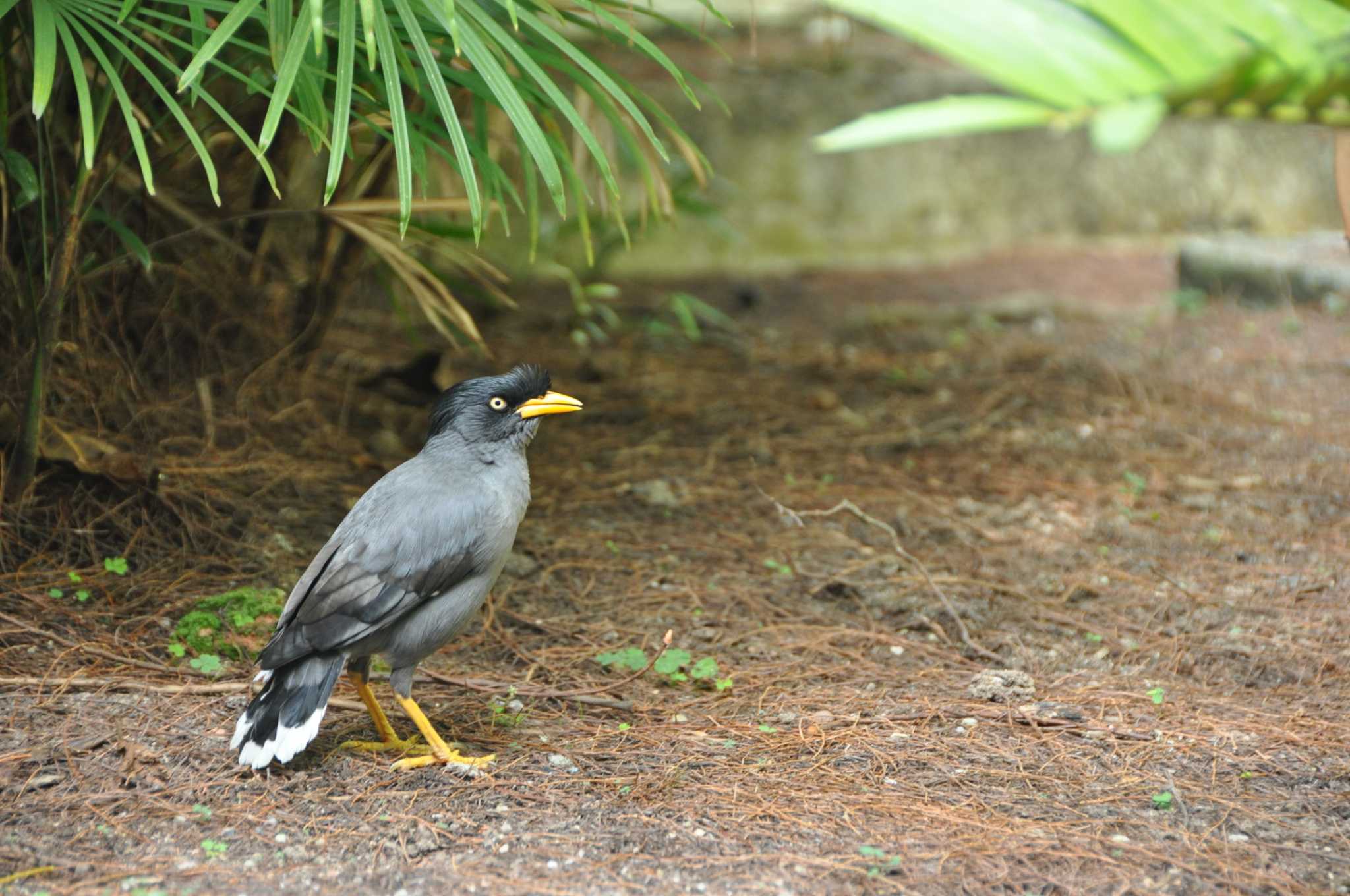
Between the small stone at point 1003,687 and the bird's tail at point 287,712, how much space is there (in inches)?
69.8

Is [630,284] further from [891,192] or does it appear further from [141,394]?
[141,394]

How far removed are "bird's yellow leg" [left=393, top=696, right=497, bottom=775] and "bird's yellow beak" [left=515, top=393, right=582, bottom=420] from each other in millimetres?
877

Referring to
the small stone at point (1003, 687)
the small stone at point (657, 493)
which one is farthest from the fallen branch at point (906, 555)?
the small stone at point (657, 493)

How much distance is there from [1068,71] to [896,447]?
4.57 metres

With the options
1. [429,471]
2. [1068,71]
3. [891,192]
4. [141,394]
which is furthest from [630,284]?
[1068,71]

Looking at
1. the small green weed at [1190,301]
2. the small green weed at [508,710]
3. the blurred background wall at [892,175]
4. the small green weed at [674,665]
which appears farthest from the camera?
the blurred background wall at [892,175]

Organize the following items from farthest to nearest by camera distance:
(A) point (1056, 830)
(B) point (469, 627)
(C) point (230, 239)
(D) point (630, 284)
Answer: (D) point (630, 284) → (C) point (230, 239) → (B) point (469, 627) → (A) point (1056, 830)

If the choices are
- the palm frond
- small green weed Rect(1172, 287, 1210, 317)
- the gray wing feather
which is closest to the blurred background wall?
small green weed Rect(1172, 287, 1210, 317)

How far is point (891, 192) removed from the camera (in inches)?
373

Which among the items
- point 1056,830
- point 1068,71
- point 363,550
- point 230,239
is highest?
point 1068,71

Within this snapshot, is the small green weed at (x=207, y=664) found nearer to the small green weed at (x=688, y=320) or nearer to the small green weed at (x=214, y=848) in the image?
the small green weed at (x=214, y=848)

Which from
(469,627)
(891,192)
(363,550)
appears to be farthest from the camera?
(891,192)

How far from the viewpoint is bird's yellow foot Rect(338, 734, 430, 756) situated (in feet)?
10.5

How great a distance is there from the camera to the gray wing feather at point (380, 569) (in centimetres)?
303
